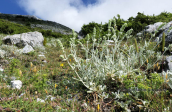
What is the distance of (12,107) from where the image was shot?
2053 mm

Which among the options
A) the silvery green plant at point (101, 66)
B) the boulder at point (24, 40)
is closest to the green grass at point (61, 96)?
the silvery green plant at point (101, 66)

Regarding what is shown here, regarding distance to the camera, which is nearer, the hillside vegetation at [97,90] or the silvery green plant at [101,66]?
the hillside vegetation at [97,90]

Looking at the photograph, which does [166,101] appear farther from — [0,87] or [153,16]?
[153,16]

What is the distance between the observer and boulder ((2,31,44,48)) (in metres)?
7.50

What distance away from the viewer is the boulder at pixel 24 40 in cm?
750

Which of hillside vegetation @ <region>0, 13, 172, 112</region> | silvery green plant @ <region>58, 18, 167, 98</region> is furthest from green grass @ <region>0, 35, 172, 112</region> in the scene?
silvery green plant @ <region>58, 18, 167, 98</region>

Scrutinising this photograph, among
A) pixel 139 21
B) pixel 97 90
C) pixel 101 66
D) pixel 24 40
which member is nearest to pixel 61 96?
pixel 97 90

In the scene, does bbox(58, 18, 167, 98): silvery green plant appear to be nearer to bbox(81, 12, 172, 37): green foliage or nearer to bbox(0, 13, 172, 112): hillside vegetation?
bbox(0, 13, 172, 112): hillside vegetation

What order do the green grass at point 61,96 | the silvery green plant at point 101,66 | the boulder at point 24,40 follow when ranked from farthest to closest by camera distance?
1. the boulder at point 24,40
2. the silvery green plant at point 101,66
3. the green grass at point 61,96

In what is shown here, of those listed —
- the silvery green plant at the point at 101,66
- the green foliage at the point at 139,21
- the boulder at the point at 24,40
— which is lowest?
the silvery green plant at the point at 101,66

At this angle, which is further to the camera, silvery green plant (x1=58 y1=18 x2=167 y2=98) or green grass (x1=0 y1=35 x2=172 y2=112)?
silvery green plant (x1=58 y1=18 x2=167 y2=98)

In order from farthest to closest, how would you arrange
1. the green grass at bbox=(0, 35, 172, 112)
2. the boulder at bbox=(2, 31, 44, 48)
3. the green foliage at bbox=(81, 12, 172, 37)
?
1. the green foliage at bbox=(81, 12, 172, 37)
2. the boulder at bbox=(2, 31, 44, 48)
3. the green grass at bbox=(0, 35, 172, 112)

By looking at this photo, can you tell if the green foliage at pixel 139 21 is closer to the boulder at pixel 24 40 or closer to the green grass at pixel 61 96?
the boulder at pixel 24 40

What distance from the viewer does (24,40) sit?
770 cm
